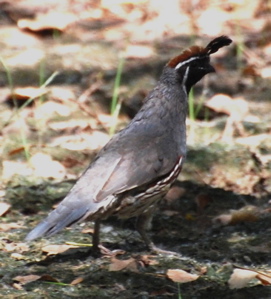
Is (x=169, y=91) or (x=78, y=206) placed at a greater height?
(x=169, y=91)

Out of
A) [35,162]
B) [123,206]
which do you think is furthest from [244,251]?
[35,162]

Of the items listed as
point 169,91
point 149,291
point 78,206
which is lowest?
point 149,291

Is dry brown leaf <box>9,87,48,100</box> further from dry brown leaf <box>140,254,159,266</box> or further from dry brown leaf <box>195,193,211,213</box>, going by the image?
dry brown leaf <box>140,254,159,266</box>

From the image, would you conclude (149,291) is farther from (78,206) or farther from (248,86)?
(248,86)

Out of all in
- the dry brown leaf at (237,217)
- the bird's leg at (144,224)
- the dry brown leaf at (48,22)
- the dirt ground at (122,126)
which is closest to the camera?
the dirt ground at (122,126)

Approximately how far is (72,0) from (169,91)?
4.32 m

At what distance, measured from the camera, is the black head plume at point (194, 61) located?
17.5 ft

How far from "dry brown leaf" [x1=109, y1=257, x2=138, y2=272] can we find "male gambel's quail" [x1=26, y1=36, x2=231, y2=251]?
301 millimetres

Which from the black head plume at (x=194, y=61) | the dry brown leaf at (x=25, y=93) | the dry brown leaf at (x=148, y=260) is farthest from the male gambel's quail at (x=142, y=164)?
the dry brown leaf at (x=25, y=93)

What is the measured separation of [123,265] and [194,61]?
159 centimetres

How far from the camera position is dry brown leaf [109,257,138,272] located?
447 cm

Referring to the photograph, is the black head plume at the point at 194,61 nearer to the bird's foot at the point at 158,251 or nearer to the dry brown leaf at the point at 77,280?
the bird's foot at the point at 158,251

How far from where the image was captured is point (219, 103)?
7027 mm

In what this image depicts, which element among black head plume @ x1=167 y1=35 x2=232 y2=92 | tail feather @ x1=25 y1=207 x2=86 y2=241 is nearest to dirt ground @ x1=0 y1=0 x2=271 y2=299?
tail feather @ x1=25 y1=207 x2=86 y2=241
